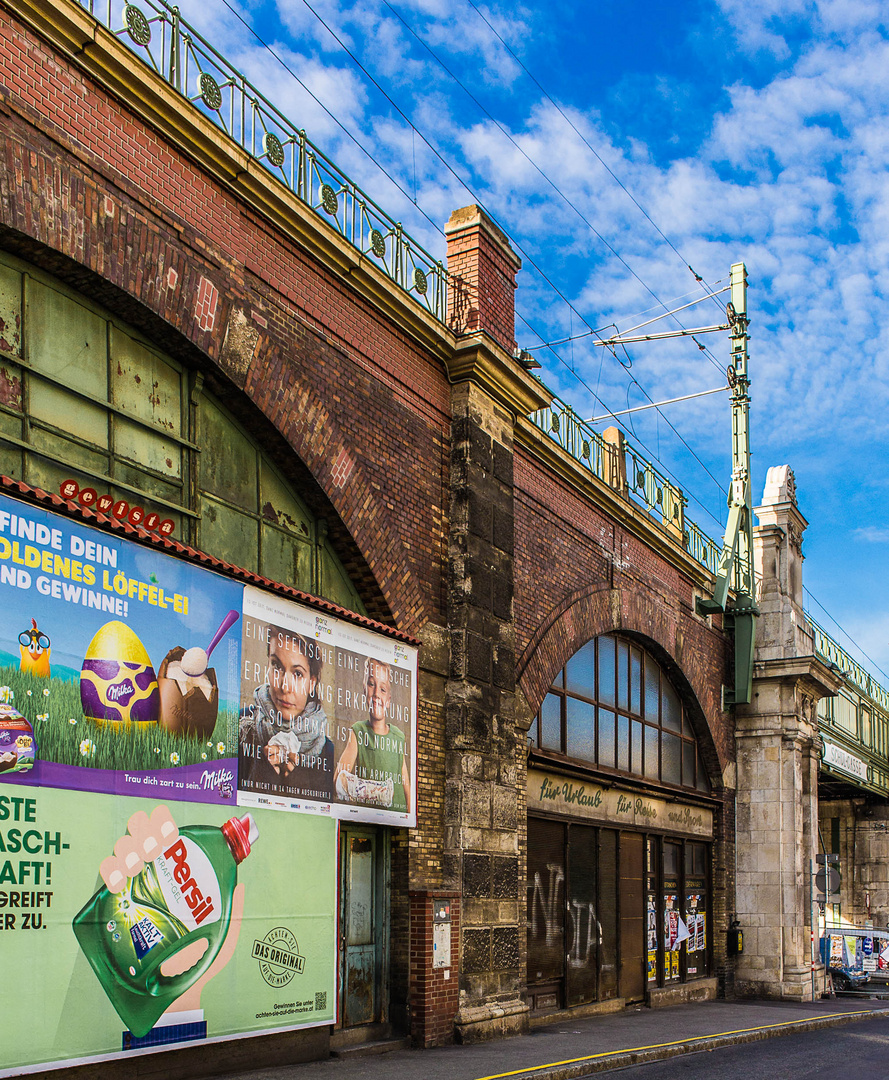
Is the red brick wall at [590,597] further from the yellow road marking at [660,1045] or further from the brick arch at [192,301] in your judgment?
the yellow road marking at [660,1045]

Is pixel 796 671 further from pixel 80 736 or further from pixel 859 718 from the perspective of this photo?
pixel 80 736

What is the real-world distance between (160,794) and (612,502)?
1146 cm

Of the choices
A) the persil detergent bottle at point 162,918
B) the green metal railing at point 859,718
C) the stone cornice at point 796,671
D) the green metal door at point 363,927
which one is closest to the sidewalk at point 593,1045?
the green metal door at point 363,927

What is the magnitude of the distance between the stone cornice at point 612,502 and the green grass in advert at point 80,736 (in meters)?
8.00

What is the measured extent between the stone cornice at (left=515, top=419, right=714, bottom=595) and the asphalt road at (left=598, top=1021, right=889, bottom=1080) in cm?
798

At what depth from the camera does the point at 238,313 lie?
35.3ft

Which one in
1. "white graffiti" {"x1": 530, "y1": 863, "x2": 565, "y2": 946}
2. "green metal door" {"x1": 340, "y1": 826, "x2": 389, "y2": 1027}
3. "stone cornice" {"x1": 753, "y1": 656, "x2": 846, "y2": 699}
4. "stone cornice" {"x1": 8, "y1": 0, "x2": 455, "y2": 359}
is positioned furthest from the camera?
"stone cornice" {"x1": 753, "y1": 656, "x2": 846, "y2": 699}

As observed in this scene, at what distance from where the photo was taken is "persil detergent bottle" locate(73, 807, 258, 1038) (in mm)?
8297

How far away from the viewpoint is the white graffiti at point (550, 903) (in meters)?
16.0

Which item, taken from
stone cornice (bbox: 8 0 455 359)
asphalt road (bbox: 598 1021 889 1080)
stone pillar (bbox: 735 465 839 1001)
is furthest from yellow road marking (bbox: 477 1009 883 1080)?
stone cornice (bbox: 8 0 455 359)

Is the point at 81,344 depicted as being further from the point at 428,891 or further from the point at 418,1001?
the point at 418,1001

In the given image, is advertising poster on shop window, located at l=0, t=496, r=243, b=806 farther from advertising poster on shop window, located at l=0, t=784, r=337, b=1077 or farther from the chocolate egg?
advertising poster on shop window, located at l=0, t=784, r=337, b=1077

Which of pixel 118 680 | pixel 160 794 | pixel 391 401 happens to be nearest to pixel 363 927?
pixel 160 794

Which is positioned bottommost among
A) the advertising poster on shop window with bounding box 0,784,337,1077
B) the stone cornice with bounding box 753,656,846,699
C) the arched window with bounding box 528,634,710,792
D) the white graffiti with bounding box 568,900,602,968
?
the white graffiti with bounding box 568,900,602,968
